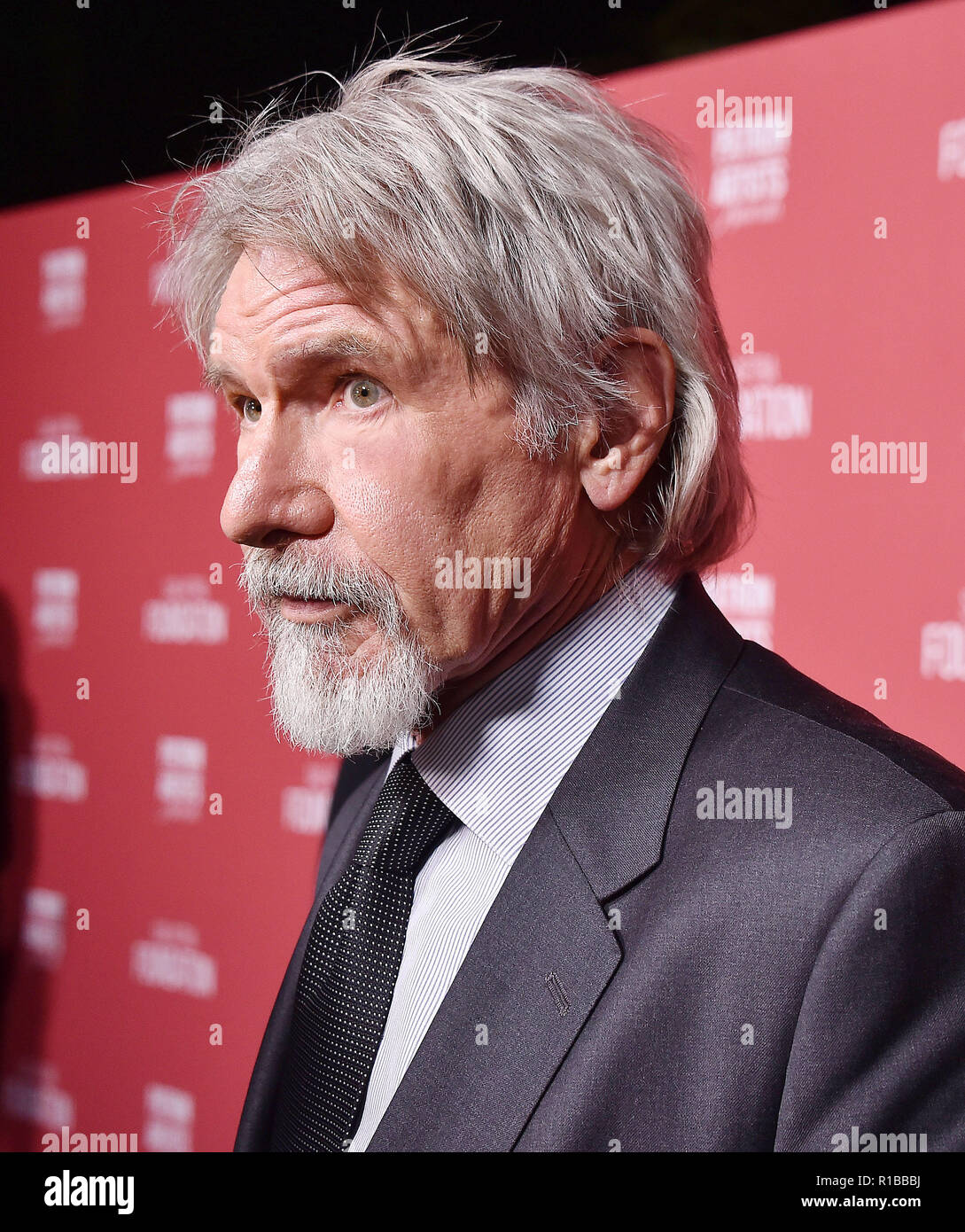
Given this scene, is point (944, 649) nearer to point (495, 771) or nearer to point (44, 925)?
point (495, 771)

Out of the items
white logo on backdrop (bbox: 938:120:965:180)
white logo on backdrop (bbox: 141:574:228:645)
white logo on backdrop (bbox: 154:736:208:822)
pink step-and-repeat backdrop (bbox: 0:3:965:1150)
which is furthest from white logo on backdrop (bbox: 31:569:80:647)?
white logo on backdrop (bbox: 938:120:965:180)

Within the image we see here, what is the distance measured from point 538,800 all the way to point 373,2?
1554mm

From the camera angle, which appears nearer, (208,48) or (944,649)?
(944,649)

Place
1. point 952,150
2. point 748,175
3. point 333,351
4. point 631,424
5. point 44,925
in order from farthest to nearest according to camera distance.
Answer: point 44,925 → point 748,175 → point 952,150 → point 631,424 → point 333,351

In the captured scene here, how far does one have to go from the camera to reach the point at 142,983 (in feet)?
8.16

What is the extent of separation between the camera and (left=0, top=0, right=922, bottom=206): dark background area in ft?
5.76

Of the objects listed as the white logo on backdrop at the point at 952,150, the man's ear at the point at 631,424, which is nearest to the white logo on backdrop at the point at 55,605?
the man's ear at the point at 631,424

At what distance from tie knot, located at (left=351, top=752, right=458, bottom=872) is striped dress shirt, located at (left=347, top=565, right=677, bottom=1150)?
0.5 inches

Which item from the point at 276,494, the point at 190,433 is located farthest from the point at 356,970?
the point at 190,433

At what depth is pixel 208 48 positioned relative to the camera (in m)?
2.05

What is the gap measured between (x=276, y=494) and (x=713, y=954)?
590mm

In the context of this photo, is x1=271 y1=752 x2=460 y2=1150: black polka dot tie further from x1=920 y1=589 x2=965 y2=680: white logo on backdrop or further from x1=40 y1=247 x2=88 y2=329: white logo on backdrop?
x1=40 y1=247 x2=88 y2=329: white logo on backdrop

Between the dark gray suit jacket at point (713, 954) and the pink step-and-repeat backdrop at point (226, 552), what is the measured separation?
667mm
